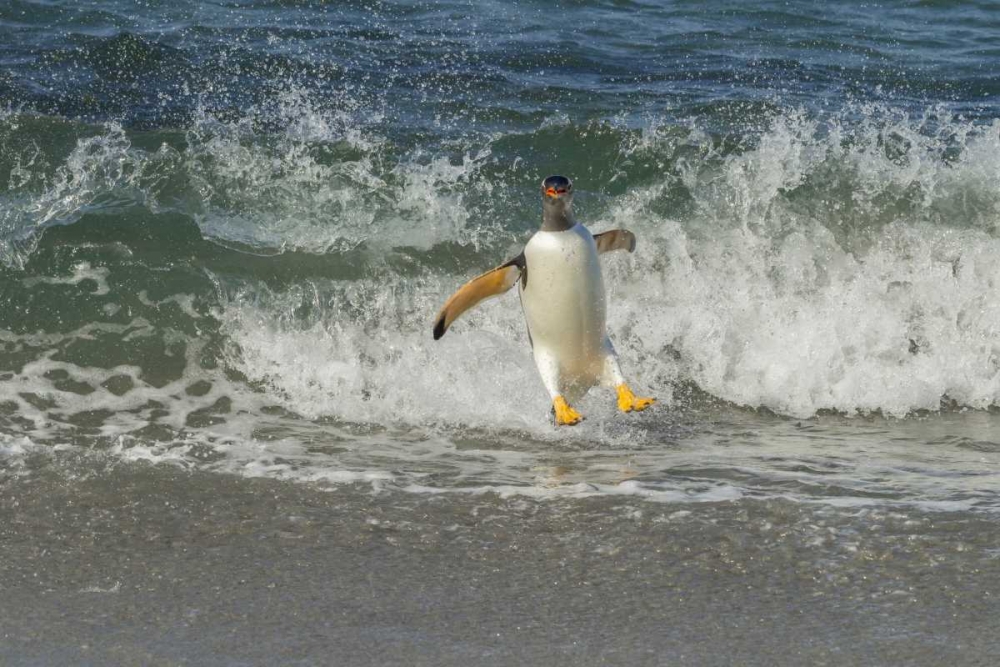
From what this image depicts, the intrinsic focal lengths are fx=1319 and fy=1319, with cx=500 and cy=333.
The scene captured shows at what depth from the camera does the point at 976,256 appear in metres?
7.80

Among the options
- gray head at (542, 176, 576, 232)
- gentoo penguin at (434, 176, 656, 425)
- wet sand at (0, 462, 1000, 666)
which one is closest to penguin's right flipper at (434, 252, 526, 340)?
gentoo penguin at (434, 176, 656, 425)

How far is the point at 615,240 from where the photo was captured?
663cm

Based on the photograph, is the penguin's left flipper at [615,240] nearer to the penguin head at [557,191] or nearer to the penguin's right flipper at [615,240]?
the penguin's right flipper at [615,240]

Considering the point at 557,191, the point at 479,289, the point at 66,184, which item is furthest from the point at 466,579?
the point at 66,184

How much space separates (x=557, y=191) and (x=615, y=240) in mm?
813

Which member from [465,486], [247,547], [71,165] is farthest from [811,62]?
[247,547]

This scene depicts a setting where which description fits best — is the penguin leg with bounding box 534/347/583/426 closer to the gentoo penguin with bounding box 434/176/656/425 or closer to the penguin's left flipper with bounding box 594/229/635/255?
the gentoo penguin with bounding box 434/176/656/425

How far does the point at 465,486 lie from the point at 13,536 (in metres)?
1.64

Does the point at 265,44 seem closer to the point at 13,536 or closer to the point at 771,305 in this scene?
the point at 771,305

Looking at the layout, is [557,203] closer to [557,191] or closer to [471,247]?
[557,191]

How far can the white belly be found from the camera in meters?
6.11

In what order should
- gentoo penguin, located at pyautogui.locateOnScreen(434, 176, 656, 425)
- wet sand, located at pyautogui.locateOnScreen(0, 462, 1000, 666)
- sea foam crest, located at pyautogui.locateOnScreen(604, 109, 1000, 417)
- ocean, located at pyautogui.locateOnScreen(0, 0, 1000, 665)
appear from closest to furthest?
wet sand, located at pyautogui.locateOnScreen(0, 462, 1000, 666) → ocean, located at pyautogui.locateOnScreen(0, 0, 1000, 665) → gentoo penguin, located at pyautogui.locateOnScreen(434, 176, 656, 425) → sea foam crest, located at pyautogui.locateOnScreen(604, 109, 1000, 417)

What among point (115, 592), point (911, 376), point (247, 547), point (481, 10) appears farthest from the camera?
point (481, 10)

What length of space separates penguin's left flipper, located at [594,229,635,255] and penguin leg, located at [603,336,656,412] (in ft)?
1.86
